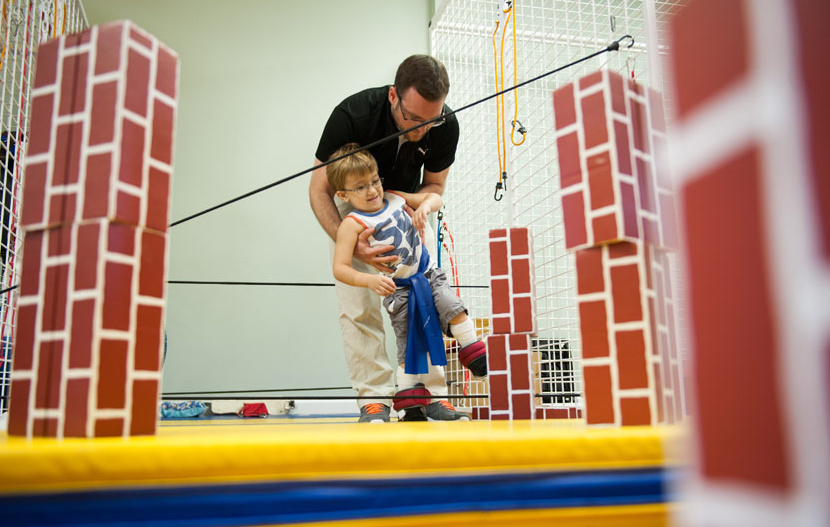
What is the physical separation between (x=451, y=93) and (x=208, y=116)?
118 cm

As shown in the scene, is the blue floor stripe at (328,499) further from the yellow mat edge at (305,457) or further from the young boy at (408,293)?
the young boy at (408,293)

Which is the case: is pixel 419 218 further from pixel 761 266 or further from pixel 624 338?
pixel 761 266

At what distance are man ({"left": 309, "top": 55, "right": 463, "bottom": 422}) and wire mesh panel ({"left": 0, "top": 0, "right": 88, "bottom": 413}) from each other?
2.50 feet

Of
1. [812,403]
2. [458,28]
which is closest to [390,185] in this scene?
[458,28]

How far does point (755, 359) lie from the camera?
22cm

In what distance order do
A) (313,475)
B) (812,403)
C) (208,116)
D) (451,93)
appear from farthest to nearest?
(208,116), (451,93), (313,475), (812,403)

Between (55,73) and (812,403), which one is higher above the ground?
(55,73)

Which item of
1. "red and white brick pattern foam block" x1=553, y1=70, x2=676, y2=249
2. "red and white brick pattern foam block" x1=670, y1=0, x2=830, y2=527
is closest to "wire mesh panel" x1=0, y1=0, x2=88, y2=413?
"red and white brick pattern foam block" x1=553, y1=70, x2=676, y2=249

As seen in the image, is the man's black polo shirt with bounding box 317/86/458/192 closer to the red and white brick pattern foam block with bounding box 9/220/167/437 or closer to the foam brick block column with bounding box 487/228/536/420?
the foam brick block column with bounding box 487/228/536/420

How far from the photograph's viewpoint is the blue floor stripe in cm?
45

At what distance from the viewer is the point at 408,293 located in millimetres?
1524

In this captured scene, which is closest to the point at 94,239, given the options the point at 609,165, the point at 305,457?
the point at 305,457

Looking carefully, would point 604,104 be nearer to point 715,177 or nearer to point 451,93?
point 715,177

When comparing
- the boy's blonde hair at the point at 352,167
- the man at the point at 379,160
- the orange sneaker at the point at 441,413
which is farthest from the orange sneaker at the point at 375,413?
the boy's blonde hair at the point at 352,167
